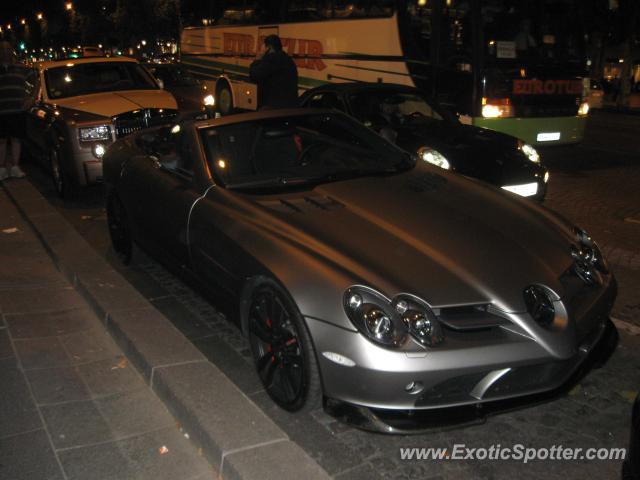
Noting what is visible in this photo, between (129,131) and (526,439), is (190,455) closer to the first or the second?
(526,439)

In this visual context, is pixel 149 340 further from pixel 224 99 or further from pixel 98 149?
pixel 224 99

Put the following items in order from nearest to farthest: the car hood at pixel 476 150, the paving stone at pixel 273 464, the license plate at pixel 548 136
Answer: the paving stone at pixel 273 464 → the car hood at pixel 476 150 → the license plate at pixel 548 136

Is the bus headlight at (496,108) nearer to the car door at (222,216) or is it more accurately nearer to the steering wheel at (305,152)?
the steering wheel at (305,152)

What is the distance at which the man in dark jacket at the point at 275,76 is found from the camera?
28.7 feet

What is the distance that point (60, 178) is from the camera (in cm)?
877

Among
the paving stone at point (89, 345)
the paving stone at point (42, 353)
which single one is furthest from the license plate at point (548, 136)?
the paving stone at point (42, 353)

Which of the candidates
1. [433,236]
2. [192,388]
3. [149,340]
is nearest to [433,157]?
[433,236]

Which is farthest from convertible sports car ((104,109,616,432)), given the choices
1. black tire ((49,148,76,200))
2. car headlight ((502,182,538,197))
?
black tire ((49,148,76,200))

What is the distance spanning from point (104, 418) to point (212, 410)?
2.19 feet

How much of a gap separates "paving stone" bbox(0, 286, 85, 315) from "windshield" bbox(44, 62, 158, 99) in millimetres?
4449

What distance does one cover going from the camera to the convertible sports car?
3.09 metres

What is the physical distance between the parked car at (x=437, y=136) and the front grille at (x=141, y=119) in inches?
67.4

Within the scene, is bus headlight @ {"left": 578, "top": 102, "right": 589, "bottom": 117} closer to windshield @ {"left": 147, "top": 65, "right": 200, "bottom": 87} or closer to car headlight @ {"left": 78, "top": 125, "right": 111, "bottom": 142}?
car headlight @ {"left": 78, "top": 125, "right": 111, "bottom": 142}

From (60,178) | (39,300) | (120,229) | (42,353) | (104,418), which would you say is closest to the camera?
(104,418)
